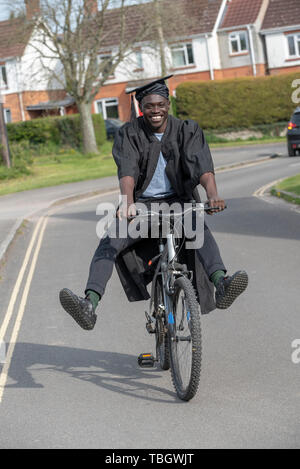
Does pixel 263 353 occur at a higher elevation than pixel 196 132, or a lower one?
lower

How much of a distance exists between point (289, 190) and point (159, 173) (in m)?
13.8

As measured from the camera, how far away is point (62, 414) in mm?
5422

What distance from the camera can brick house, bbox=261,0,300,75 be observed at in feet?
177

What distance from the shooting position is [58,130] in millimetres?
47344

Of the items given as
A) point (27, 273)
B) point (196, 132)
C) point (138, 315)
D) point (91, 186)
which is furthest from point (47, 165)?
point (196, 132)

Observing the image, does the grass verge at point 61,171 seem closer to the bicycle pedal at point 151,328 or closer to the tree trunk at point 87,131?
the tree trunk at point 87,131

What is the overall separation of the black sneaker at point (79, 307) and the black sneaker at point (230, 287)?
33.7 inches

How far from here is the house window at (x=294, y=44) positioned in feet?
177

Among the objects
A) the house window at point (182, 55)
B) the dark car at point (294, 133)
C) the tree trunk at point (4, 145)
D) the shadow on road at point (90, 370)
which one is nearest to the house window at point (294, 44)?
the house window at point (182, 55)

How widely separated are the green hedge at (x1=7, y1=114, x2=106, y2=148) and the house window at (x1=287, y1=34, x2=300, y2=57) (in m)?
14.9

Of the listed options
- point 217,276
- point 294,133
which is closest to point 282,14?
point 294,133

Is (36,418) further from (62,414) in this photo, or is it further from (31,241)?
(31,241)

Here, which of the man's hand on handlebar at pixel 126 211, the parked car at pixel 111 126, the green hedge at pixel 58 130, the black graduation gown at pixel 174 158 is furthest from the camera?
the parked car at pixel 111 126

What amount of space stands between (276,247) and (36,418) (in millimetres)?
7392
